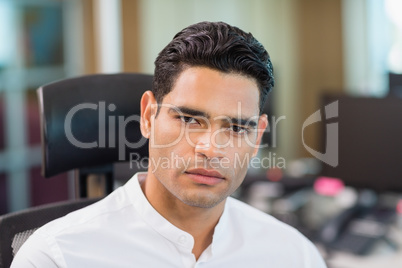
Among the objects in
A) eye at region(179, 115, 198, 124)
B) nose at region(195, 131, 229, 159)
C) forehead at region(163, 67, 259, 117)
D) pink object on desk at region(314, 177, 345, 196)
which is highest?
forehead at region(163, 67, 259, 117)

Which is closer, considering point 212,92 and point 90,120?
point 212,92

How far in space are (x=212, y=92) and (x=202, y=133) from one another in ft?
0.28

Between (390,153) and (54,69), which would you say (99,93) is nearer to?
(390,153)

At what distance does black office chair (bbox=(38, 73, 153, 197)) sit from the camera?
1.35 m

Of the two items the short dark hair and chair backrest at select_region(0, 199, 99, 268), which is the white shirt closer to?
chair backrest at select_region(0, 199, 99, 268)

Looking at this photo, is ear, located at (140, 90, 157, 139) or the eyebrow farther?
ear, located at (140, 90, 157, 139)

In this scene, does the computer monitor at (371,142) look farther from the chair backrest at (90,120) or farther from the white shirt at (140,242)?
the chair backrest at (90,120)

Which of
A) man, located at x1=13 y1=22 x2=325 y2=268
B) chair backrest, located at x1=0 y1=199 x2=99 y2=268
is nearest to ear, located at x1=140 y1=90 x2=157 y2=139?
man, located at x1=13 y1=22 x2=325 y2=268

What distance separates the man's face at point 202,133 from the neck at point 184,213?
46mm

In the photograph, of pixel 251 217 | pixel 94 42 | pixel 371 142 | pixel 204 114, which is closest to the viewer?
pixel 204 114

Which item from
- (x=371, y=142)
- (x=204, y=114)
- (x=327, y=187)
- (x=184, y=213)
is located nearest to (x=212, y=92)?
(x=204, y=114)

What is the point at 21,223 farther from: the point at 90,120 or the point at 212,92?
the point at 212,92

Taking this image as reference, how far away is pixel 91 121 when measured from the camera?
138 cm

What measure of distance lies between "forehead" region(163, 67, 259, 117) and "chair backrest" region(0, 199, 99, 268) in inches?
14.6
